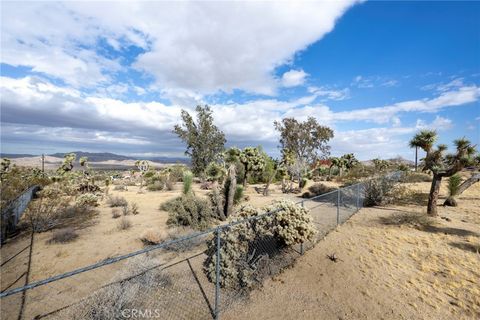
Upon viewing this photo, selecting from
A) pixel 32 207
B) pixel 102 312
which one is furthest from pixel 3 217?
pixel 102 312

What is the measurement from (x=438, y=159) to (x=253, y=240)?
10693 mm

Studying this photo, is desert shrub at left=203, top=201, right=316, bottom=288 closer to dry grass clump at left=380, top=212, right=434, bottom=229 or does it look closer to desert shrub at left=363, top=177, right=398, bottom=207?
dry grass clump at left=380, top=212, right=434, bottom=229

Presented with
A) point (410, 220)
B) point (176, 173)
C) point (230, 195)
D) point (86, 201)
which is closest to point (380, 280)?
point (410, 220)

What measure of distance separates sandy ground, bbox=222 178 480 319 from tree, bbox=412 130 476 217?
2313 mm

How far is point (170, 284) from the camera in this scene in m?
6.57

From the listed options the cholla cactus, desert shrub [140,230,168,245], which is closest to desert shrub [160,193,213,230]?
desert shrub [140,230,168,245]

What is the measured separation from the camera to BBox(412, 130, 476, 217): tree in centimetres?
1200

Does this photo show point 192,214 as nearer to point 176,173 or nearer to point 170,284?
point 170,284

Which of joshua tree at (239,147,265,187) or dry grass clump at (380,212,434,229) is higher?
joshua tree at (239,147,265,187)

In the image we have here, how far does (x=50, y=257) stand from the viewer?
8461 mm

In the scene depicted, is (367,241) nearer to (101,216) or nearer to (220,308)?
(220,308)

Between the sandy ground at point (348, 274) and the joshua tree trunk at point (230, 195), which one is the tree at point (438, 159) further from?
the joshua tree trunk at point (230, 195)

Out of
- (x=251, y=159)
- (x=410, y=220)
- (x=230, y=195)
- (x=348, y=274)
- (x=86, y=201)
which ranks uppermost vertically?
(x=251, y=159)

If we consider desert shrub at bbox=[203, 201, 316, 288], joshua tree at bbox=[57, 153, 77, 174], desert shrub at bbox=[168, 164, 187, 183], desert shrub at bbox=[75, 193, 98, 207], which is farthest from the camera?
desert shrub at bbox=[168, 164, 187, 183]
